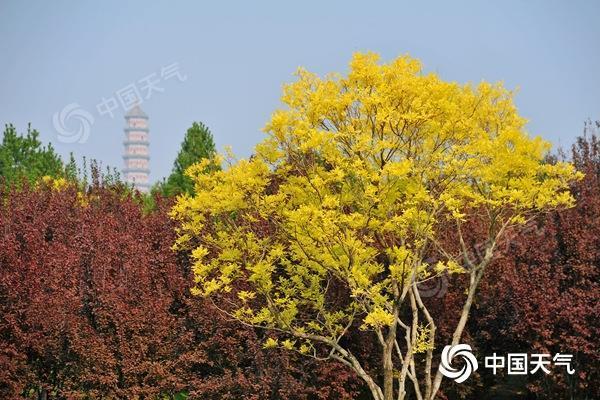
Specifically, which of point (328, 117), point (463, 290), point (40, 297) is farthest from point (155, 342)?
point (463, 290)

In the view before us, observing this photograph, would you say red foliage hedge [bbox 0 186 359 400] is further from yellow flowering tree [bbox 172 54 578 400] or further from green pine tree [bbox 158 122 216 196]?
green pine tree [bbox 158 122 216 196]

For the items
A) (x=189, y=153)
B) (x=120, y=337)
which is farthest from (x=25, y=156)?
(x=120, y=337)
